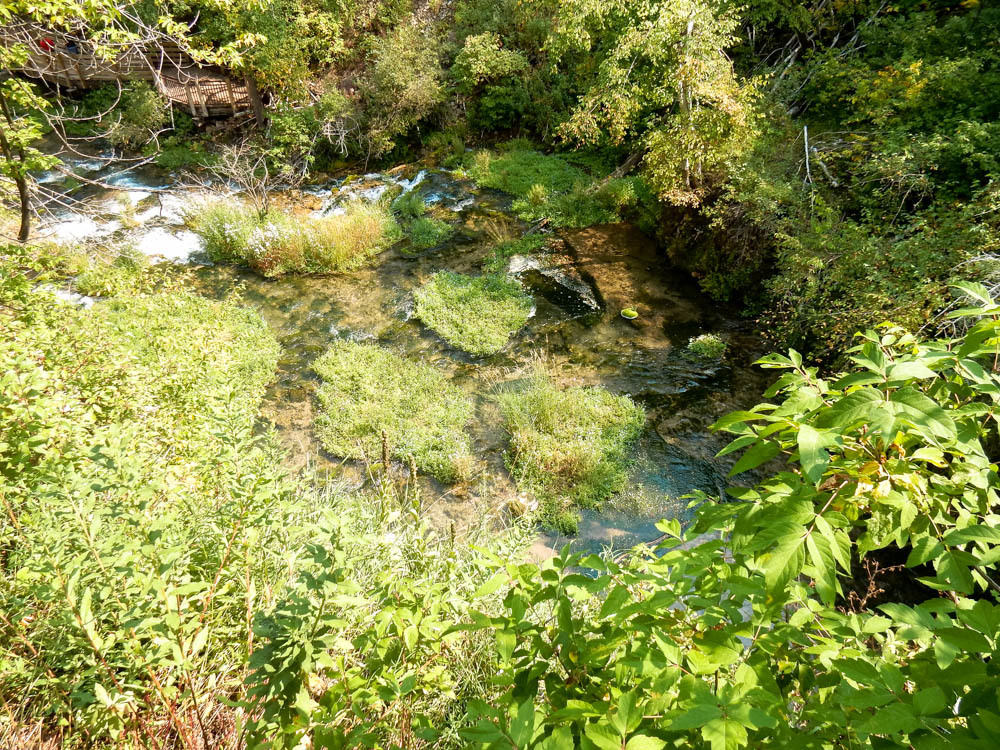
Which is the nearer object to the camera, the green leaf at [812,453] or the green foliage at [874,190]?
the green leaf at [812,453]

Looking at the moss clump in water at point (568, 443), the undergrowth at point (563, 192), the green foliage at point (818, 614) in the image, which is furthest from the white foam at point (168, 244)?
the green foliage at point (818, 614)

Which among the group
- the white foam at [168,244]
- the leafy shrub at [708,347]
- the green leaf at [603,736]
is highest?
the green leaf at [603,736]

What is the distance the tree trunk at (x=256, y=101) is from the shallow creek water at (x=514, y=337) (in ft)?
11.8

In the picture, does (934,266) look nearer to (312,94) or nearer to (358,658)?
(358,658)

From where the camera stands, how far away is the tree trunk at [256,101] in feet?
42.3

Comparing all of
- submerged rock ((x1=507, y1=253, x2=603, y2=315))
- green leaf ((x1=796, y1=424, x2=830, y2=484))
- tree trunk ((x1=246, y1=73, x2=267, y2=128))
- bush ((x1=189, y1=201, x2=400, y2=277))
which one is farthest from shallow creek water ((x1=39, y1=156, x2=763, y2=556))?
tree trunk ((x1=246, y1=73, x2=267, y2=128))

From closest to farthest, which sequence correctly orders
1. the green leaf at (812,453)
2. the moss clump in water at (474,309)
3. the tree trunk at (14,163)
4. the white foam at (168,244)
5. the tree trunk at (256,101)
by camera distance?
the green leaf at (812,453), the tree trunk at (14,163), the moss clump in water at (474,309), the white foam at (168,244), the tree trunk at (256,101)

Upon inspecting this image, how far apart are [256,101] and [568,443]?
541 inches

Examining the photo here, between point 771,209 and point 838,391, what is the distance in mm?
6593

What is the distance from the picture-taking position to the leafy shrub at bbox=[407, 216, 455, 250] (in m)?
9.72

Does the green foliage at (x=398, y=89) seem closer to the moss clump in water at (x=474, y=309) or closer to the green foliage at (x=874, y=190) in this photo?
the moss clump in water at (x=474, y=309)

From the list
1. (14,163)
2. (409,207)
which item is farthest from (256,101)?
(14,163)

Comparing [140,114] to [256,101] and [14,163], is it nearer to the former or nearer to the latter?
[256,101]

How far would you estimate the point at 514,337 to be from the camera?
7512 millimetres
